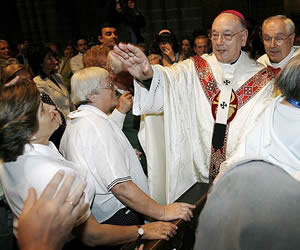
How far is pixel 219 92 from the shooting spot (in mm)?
3197

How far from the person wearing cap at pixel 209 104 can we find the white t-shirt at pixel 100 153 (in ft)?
2.44

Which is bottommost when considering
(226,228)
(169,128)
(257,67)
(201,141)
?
(201,141)

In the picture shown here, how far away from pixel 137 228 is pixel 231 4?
38.3ft

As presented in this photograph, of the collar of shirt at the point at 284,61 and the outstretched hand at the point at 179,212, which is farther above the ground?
the collar of shirt at the point at 284,61

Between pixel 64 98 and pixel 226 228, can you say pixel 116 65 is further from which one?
pixel 226 228

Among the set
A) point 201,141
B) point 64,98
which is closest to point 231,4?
point 64,98

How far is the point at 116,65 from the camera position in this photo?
3131mm

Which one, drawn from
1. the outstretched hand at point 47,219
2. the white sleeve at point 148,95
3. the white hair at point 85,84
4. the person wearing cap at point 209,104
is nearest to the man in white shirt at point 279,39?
the person wearing cap at point 209,104

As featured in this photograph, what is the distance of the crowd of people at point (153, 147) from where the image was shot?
2.30 feet

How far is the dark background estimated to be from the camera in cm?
890

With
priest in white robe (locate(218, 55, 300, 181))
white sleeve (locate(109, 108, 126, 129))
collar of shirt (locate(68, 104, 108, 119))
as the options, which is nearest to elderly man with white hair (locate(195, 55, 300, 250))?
priest in white robe (locate(218, 55, 300, 181))

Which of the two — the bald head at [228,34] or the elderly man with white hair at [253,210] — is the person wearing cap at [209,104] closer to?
the bald head at [228,34]

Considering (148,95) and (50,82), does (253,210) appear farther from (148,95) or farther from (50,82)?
(50,82)

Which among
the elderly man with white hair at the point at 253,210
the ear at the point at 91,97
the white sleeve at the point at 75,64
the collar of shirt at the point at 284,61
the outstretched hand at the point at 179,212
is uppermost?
the elderly man with white hair at the point at 253,210
